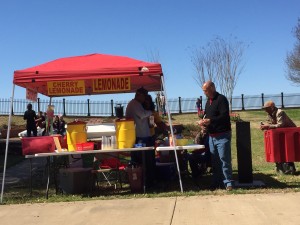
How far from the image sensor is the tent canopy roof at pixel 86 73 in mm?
7824

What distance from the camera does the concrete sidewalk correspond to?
5914 mm

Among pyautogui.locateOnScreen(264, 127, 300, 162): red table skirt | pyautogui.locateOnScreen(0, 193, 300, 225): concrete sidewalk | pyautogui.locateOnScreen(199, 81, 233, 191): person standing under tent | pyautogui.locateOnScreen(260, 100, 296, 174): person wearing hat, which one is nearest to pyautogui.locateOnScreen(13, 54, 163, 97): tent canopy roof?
pyautogui.locateOnScreen(199, 81, 233, 191): person standing under tent

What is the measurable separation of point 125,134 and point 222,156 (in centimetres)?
178

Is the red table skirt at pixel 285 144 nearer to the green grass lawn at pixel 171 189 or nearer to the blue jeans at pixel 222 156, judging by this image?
the green grass lawn at pixel 171 189

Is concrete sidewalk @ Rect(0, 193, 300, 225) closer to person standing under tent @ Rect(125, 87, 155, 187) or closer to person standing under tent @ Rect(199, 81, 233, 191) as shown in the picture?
person standing under tent @ Rect(199, 81, 233, 191)

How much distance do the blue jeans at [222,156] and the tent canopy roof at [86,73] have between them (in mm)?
1576

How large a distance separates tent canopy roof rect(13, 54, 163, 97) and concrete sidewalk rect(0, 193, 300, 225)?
2.17 meters

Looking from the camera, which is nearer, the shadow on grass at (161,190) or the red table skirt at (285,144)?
the shadow on grass at (161,190)

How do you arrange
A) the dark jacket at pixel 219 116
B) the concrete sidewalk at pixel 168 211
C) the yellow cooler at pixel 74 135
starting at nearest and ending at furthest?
the concrete sidewalk at pixel 168 211
the dark jacket at pixel 219 116
the yellow cooler at pixel 74 135

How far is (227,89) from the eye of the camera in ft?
97.1

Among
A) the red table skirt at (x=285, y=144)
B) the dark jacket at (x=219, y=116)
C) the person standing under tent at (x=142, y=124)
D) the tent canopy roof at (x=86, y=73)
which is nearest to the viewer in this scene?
the dark jacket at (x=219, y=116)

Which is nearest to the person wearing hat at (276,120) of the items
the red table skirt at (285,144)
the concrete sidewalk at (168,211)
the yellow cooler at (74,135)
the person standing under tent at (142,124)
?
the red table skirt at (285,144)

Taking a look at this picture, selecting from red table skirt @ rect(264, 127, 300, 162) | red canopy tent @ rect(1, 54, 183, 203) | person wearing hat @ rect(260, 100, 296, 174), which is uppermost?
red canopy tent @ rect(1, 54, 183, 203)

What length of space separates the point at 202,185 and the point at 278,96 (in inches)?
1173
